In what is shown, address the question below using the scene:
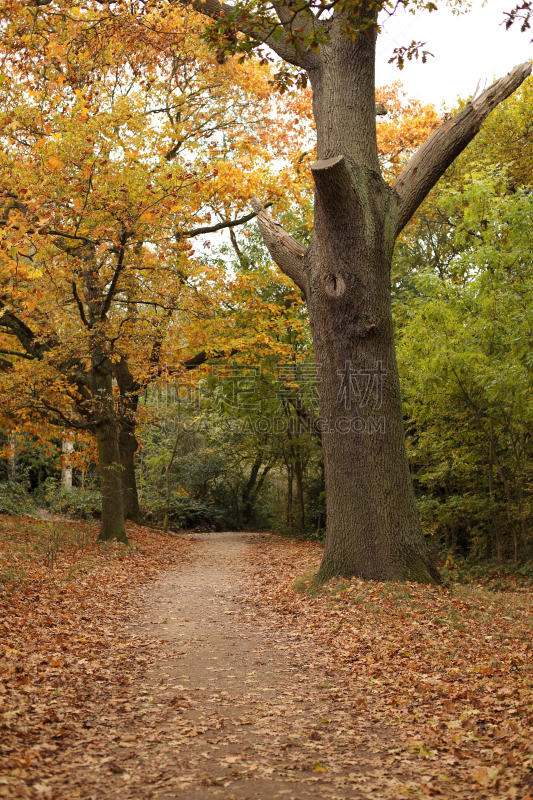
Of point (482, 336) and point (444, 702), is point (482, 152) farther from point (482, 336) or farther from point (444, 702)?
point (444, 702)

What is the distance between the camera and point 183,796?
331cm

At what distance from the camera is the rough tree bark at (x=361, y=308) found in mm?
8156

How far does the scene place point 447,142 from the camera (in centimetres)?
828

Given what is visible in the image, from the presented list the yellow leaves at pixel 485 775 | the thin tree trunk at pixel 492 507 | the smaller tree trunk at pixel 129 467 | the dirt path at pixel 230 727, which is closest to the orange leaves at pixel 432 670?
the yellow leaves at pixel 485 775

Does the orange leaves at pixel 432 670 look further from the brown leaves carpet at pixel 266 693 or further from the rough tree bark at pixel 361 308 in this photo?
the rough tree bark at pixel 361 308

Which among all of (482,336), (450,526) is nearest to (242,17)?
(482,336)

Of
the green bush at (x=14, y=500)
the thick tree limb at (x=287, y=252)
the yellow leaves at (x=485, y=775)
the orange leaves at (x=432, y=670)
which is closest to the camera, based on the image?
the yellow leaves at (x=485, y=775)

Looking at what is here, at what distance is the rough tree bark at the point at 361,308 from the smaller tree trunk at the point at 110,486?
6.53 meters

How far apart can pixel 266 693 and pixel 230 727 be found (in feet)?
2.63

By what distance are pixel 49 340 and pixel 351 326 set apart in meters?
7.04

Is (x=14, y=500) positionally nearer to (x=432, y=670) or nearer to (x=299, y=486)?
(x=299, y=486)

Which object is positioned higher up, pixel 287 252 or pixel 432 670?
pixel 287 252

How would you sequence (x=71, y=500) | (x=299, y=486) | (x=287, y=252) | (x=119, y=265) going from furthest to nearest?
1. (x=299, y=486)
2. (x=71, y=500)
3. (x=119, y=265)
4. (x=287, y=252)

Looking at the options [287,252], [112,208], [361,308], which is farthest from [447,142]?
[112,208]
